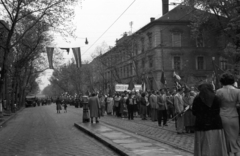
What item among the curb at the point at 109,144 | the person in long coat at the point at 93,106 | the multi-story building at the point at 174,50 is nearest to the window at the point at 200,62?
the multi-story building at the point at 174,50

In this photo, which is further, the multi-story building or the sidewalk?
the multi-story building

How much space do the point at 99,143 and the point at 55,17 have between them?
15605 millimetres

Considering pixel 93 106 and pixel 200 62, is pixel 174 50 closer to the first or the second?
pixel 200 62

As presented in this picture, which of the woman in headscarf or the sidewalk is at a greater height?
the woman in headscarf

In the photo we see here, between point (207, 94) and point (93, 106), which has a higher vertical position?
point (207, 94)

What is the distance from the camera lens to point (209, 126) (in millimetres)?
5684

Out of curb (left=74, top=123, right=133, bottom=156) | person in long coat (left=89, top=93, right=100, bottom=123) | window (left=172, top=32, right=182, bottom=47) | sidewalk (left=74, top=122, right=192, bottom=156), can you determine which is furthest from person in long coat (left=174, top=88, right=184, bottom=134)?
window (left=172, top=32, right=182, bottom=47)

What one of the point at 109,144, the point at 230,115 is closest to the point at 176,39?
the point at 109,144

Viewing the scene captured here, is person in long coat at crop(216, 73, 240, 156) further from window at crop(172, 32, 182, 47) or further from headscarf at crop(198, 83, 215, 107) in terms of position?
window at crop(172, 32, 182, 47)

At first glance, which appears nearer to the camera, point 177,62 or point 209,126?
point 209,126

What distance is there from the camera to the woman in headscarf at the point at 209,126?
5605 mm

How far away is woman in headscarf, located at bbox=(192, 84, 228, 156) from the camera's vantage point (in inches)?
221

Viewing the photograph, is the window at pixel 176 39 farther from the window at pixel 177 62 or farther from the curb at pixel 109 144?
the curb at pixel 109 144

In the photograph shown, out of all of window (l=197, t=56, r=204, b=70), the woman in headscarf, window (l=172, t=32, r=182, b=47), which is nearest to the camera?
the woman in headscarf
